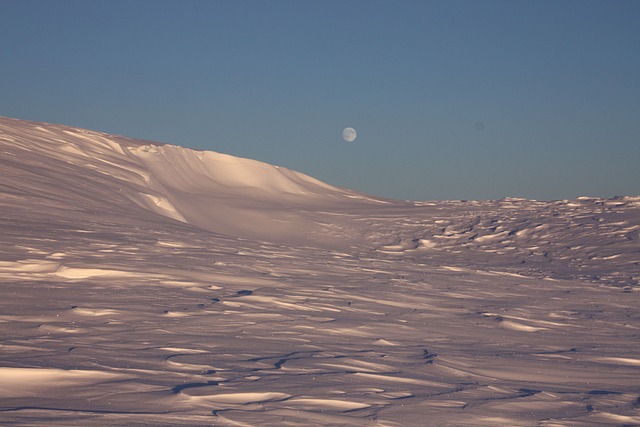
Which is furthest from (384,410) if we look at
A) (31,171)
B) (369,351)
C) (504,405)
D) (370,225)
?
(370,225)

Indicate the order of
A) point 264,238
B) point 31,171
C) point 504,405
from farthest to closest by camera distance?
point 264,238 → point 31,171 → point 504,405

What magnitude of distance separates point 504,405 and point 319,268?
16.9ft

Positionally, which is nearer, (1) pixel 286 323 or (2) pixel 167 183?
(1) pixel 286 323

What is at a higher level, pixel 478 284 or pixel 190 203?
pixel 190 203

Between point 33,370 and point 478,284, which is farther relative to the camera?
point 478,284

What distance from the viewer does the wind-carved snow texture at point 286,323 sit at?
10.7ft

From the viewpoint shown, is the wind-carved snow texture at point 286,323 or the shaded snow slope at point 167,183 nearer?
the wind-carved snow texture at point 286,323

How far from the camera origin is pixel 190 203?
1614cm

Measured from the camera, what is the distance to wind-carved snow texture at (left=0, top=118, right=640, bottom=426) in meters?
3.26

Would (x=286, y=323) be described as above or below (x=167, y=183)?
below

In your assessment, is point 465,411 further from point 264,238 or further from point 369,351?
point 264,238

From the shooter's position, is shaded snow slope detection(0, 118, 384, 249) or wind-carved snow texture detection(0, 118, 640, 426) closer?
wind-carved snow texture detection(0, 118, 640, 426)

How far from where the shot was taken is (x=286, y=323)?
5.23 meters

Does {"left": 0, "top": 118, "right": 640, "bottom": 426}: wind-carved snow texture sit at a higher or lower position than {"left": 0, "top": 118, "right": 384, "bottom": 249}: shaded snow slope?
lower
